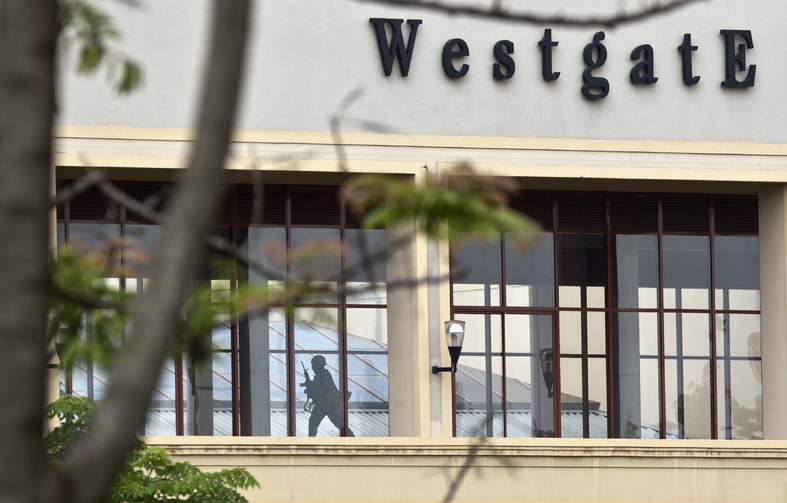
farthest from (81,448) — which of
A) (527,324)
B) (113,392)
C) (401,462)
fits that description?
(527,324)

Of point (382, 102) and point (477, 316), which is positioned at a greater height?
point (382, 102)

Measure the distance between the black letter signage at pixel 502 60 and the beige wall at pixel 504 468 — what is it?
589 cm

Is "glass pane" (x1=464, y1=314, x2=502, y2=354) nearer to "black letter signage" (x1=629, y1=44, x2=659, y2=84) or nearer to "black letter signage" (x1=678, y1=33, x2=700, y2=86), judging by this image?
"black letter signage" (x1=629, y1=44, x2=659, y2=84)

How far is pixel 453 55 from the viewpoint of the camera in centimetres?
1959

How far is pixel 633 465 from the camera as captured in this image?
19.1 metres

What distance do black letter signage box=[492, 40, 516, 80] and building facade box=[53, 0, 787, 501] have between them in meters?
0.02

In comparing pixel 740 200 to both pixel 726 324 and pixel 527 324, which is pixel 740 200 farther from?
pixel 527 324

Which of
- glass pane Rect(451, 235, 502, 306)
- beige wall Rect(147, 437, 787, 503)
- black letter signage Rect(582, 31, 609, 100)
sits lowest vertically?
beige wall Rect(147, 437, 787, 503)

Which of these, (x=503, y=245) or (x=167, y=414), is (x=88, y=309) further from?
(x=503, y=245)

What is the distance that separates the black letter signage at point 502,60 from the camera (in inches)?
773

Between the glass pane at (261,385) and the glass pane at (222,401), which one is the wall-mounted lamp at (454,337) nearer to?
the glass pane at (261,385)

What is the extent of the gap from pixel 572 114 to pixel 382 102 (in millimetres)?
3168

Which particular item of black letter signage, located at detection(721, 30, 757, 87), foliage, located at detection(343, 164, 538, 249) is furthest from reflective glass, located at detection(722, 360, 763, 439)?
foliage, located at detection(343, 164, 538, 249)

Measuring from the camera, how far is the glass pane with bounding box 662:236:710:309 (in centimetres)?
2170
